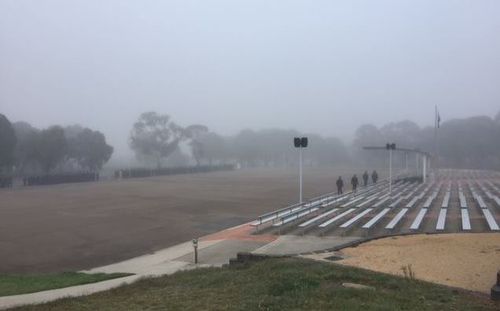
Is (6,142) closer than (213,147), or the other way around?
(6,142)

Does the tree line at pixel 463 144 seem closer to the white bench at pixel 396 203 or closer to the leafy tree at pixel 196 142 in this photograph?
the leafy tree at pixel 196 142

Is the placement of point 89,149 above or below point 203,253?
above

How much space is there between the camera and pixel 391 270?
12930mm

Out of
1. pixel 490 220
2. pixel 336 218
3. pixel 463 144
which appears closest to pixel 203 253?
pixel 336 218

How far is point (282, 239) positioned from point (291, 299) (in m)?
11.7

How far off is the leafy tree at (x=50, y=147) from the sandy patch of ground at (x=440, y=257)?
6780 cm

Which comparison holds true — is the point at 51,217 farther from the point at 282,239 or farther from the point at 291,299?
the point at 291,299

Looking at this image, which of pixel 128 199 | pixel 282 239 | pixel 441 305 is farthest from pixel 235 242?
pixel 128 199

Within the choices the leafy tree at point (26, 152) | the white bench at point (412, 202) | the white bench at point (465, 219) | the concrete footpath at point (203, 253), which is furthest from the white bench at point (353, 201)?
the leafy tree at point (26, 152)

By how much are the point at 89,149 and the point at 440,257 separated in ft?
263

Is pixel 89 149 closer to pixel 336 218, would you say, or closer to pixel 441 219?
pixel 336 218

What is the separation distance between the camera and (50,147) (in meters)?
77.1

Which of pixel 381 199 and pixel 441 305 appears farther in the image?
pixel 381 199

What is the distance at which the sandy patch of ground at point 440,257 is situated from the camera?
39.1 ft
